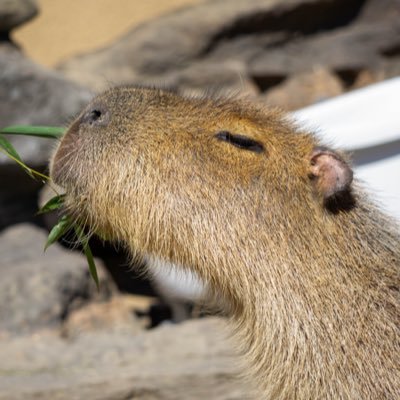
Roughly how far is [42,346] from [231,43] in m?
5.12

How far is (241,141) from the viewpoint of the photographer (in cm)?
280

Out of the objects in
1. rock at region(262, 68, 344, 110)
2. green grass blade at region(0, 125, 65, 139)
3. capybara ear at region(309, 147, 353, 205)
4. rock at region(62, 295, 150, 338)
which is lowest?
rock at region(262, 68, 344, 110)

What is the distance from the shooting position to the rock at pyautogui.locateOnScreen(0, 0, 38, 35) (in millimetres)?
6566

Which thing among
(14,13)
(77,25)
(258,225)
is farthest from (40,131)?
(77,25)

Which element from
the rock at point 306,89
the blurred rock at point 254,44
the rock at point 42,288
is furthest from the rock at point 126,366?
the blurred rock at point 254,44

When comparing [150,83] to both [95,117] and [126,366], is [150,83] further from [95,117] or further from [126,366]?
[95,117]

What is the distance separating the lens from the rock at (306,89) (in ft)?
25.3

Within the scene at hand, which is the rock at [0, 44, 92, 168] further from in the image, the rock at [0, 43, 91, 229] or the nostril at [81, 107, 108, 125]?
the nostril at [81, 107, 108, 125]

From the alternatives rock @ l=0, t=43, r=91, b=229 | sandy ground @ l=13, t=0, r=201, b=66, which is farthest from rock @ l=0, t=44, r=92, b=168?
sandy ground @ l=13, t=0, r=201, b=66

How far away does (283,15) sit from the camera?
878 centimetres

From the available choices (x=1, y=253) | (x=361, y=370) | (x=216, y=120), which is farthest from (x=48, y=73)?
(x=361, y=370)

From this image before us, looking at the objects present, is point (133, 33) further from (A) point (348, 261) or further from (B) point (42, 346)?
(A) point (348, 261)

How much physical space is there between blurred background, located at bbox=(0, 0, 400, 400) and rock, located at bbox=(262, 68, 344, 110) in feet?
0.06

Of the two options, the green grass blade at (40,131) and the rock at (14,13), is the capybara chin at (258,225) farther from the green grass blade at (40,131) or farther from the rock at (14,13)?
the rock at (14,13)
